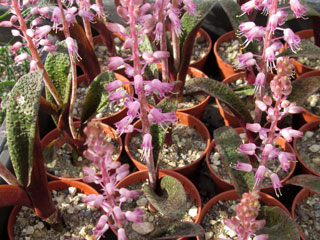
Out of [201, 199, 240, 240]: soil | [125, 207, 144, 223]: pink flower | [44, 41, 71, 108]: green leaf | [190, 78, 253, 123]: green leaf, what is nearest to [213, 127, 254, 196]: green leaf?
[190, 78, 253, 123]: green leaf

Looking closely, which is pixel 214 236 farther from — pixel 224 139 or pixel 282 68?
pixel 282 68

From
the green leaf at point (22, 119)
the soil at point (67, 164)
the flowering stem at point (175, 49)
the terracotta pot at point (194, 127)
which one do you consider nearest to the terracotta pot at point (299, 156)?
the terracotta pot at point (194, 127)

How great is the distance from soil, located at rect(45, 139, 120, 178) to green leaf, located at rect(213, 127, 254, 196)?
1.64 ft

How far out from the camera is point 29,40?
129 centimetres

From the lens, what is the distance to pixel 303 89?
4.59 feet

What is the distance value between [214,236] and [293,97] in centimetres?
55

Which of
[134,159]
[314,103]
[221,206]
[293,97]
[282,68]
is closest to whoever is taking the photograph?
[282,68]

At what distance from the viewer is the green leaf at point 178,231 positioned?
115 centimetres

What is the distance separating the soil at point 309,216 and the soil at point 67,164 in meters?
0.74

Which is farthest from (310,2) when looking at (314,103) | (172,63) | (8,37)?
(8,37)

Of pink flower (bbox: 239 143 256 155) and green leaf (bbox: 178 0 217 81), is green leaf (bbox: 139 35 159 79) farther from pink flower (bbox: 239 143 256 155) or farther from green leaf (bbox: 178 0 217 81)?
pink flower (bbox: 239 143 256 155)

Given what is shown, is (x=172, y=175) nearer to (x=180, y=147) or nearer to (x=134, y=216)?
(x=180, y=147)

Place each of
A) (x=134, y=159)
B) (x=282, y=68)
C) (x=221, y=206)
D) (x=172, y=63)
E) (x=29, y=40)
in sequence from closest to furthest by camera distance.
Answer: (x=282, y=68)
(x=29, y=40)
(x=221, y=206)
(x=134, y=159)
(x=172, y=63)

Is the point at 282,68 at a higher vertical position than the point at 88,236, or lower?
higher
